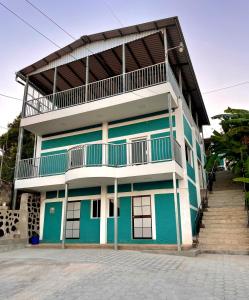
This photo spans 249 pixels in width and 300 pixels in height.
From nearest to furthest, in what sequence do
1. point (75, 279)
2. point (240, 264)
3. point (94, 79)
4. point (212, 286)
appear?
point (212, 286)
point (75, 279)
point (240, 264)
point (94, 79)

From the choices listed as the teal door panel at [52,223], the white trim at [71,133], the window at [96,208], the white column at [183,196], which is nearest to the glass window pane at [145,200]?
the white column at [183,196]

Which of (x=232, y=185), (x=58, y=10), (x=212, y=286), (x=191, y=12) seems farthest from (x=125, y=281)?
(x=232, y=185)

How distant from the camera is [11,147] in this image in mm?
21734

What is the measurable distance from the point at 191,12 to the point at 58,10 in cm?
437

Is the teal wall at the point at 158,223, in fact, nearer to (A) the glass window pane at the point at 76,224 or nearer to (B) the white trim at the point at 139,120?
(A) the glass window pane at the point at 76,224

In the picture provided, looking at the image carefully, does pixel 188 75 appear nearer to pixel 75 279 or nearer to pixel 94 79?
pixel 94 79

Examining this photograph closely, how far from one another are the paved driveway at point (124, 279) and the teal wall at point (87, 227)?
452 cm

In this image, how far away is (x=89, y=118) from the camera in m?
13.3

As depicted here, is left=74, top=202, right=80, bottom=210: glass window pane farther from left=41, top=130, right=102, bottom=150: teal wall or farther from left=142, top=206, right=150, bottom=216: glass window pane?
left=142, top=206, right=150, bottom=216: glass window pane

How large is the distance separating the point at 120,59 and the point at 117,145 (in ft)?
15.3

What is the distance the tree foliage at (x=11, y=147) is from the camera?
19.9m

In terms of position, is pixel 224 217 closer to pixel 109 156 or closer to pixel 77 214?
A: pixel 109 156

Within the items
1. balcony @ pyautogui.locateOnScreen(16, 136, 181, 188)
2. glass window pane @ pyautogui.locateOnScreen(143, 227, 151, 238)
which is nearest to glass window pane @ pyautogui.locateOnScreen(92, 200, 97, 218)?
Answer: balcony @ pyautogui.locateOnScreen(16, 136, 181, 188)

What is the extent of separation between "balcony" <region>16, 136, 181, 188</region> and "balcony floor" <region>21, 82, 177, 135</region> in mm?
1549
